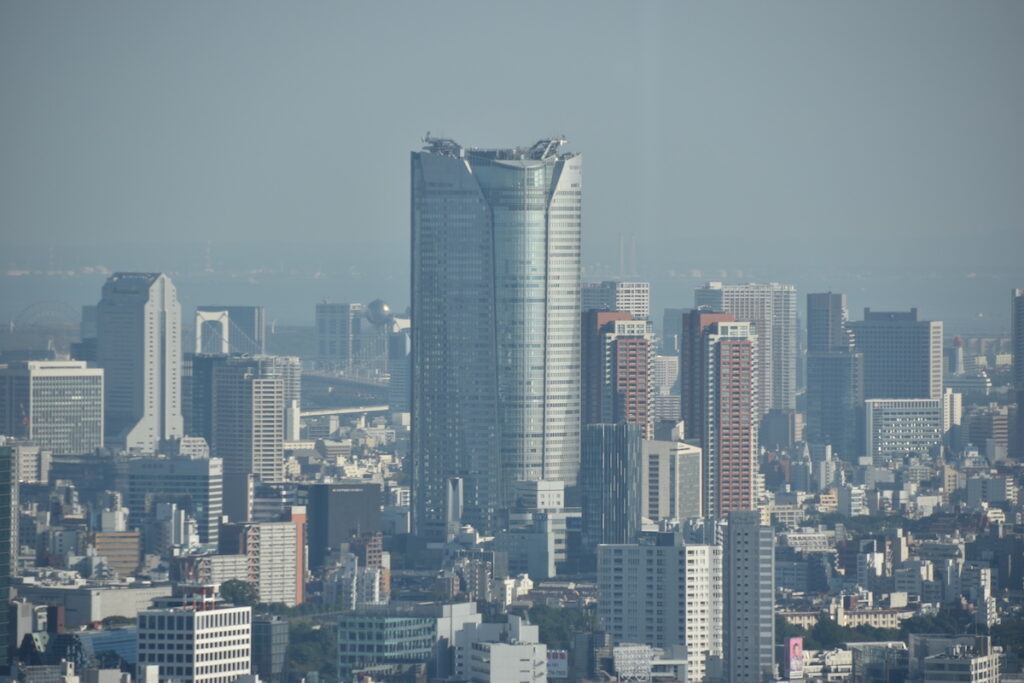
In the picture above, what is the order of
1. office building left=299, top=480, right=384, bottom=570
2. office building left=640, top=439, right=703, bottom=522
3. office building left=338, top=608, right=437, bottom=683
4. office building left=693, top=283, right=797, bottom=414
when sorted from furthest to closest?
1. office building left=693, top=283, right=797, bottom=414
2. office building left=640, top=439, right=703, bottom=522
3. office building left=299, top=480, right=384, bottom=570
4. office building left=338, top=608, right=437, bottom=683

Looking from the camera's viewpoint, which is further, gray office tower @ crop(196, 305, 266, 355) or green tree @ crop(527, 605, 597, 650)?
gray office tower @ crop(196, 305, 266, 355)

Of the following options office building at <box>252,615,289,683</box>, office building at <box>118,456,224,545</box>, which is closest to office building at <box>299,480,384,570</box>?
office building at <box>118,456,224,545</box>

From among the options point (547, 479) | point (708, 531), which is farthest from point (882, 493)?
point (708, 531)

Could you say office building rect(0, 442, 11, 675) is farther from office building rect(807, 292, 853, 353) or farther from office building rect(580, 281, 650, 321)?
office building rect(807, 292, 853, 353)

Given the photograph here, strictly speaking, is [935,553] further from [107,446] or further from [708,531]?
[107,446]

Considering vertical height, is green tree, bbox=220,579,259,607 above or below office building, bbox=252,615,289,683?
above

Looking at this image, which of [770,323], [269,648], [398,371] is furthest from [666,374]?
[269,648]
